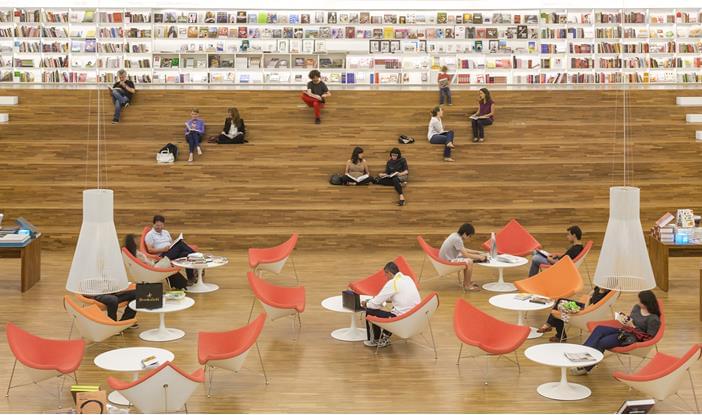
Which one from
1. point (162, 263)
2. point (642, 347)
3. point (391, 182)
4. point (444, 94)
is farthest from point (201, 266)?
point (444, 94)

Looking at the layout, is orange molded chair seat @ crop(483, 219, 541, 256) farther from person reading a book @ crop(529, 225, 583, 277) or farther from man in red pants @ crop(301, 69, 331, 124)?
man in red pants @ crop(301, 69, 331, 124)

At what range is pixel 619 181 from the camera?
49.8 ft

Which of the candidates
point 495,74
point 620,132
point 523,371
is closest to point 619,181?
point 620,132

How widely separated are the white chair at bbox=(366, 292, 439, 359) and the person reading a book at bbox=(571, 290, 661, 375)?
1415 mm

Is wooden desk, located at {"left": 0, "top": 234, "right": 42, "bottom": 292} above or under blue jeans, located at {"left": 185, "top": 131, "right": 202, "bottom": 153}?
under

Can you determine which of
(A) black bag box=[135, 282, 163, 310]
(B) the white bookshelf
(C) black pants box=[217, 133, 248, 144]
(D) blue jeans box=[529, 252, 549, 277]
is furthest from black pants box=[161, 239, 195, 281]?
(B) the white bookshelf

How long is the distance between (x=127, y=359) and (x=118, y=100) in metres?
9.88

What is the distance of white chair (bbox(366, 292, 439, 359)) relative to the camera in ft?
28.6

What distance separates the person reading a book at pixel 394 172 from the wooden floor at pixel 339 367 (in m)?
3.28

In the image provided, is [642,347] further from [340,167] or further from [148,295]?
[340,167]

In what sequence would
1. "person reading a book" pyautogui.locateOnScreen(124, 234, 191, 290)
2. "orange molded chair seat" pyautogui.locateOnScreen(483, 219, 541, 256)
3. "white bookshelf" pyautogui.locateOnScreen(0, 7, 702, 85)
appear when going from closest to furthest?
"person reading a book" pyautogui.locateOnScreen(124, 234, 191, 290), "orange molded chair seat" pyautogui.locateOnScreen(483, 219, 541, 256), "white bookshelf" pyautogui.locateOnScreen(0, 7, 702, 85)

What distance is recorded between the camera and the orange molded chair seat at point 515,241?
1224cm

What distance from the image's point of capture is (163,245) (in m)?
11.7

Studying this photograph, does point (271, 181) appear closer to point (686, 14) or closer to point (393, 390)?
point (393, 390)
